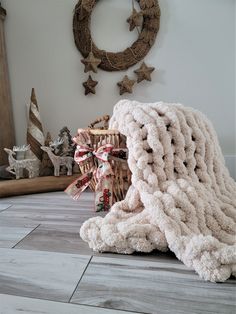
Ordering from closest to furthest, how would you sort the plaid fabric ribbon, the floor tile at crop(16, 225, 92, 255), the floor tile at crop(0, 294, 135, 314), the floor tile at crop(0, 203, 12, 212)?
the floor tile at crop(0, 294, 135, 314) < the floor tile at crop(16, 225, 92, 255) < the plaid fabric ribbon < the floor tile at crop(0, 203, 12, 212)

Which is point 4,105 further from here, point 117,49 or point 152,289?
point 152,289

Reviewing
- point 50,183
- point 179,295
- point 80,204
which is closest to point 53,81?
point 50,183

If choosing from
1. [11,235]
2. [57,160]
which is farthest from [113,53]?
[11,235]

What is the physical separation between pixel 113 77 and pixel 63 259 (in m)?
1.07

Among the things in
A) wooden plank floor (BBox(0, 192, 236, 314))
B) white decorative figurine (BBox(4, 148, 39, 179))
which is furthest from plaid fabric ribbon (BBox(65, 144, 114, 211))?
white decorative figurine (BBox(4, 148, 39, 179))

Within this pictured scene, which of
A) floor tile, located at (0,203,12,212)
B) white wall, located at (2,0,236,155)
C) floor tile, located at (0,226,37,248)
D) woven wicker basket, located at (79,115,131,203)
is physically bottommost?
floor tile, located at (0,203,12,212)

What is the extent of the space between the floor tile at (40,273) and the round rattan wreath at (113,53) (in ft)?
3.49

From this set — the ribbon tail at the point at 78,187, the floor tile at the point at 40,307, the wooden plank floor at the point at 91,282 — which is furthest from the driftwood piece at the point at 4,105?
the floor tile at the point at 40,307

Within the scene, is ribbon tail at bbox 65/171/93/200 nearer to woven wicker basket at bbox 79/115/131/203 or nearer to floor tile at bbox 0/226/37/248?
woven wicker basket at bbox 79/115/131/203

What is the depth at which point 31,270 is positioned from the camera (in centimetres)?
48

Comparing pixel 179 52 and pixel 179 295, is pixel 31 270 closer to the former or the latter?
pixel 179 295

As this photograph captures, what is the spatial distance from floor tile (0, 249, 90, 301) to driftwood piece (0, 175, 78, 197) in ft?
1.66

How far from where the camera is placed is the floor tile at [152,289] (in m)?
0.37

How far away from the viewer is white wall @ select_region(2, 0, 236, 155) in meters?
1.28
